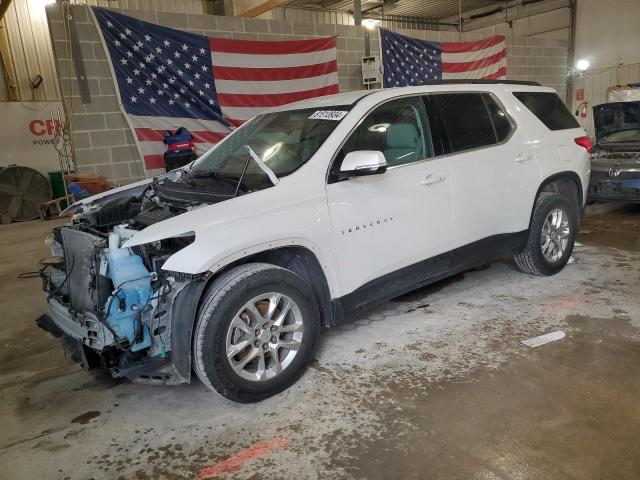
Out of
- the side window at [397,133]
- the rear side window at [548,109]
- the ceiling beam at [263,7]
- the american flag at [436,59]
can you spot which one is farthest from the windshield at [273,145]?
the ceiling beam at [263,7]

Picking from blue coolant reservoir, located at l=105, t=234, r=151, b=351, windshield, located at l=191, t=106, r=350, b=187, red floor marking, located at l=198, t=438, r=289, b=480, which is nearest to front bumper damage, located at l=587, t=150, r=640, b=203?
windshield, located at l=191, t=106, r=350, b=187

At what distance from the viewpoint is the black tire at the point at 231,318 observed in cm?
253

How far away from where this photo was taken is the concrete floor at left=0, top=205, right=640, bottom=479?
89.9 inches

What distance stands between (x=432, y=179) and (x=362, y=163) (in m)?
0.79

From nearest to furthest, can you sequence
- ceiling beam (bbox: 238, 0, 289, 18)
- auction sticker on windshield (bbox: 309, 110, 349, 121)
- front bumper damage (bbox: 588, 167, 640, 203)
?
auction sticker on windshield (bbox: 309, 110, 349, 121) → front bumper damage (bbox: 588, 167, 640, 203) → ceiling beam (bbox: 238, 0, 289, 18)

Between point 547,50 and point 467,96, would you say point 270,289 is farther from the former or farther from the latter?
point 547,50

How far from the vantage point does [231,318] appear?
102 inches

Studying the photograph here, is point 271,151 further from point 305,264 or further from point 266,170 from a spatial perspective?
point 305,264

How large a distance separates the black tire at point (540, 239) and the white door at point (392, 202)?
1.18 metres

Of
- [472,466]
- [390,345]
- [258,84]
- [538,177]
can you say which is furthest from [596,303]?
[258,84]

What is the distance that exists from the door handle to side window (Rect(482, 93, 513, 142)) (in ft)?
2.67

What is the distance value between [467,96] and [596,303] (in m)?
1.97

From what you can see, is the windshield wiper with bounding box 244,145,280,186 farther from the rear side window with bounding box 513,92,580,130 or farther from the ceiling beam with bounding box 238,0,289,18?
the ceiling beam with bounding box 238,0,289,18

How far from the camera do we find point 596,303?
3959mm
